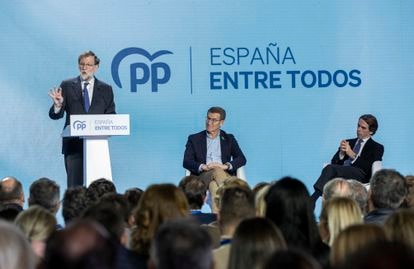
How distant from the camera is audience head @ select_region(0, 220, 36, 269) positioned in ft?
8.11

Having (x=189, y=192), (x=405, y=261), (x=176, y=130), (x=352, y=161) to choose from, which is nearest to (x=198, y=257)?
(x=405, y=261)

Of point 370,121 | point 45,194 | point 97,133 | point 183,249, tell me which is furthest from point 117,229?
point 370,121

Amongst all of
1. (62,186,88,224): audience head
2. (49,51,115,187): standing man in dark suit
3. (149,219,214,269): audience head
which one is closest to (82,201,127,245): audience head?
(149,219,214,269): audience head

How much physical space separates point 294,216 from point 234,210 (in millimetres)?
304

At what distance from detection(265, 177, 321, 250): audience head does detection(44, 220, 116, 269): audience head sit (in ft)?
6.65

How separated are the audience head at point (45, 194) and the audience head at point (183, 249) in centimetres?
288

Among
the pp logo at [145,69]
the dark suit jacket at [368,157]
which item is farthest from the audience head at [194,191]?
the pp logo at [145,69]

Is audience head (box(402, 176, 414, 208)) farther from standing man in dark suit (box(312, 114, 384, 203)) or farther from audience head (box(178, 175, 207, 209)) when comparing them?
standing man in dark suit (box(312, 114, 384, 203))

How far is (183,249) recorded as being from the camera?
254cm

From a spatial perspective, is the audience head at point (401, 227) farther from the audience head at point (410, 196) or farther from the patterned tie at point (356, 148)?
the patterned tie at point (356, 148)

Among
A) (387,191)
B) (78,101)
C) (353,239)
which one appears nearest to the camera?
(353,239)

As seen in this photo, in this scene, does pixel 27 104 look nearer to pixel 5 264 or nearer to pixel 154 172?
pixel 154 172

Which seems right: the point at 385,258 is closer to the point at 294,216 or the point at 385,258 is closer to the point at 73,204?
the point at 294,216

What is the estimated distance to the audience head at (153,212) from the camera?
392 cm
